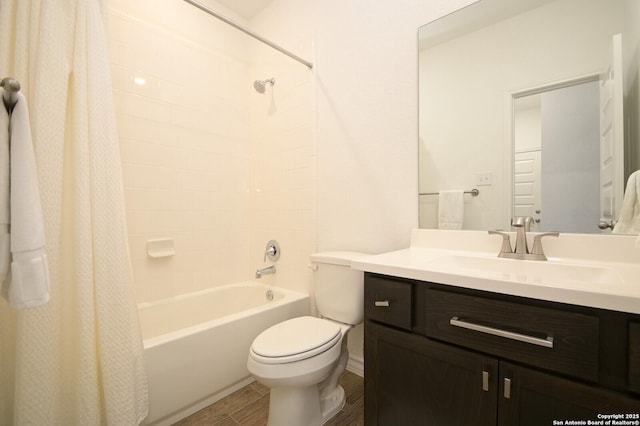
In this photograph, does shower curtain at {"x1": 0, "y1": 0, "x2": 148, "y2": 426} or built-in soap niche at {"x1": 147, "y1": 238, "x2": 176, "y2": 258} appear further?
built-in soap niche at {"x1": 147, "y1": 238, "x2": 176, "y2": 258}

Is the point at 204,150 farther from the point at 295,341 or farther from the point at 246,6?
the point at 295,341

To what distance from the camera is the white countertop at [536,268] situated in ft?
2.19

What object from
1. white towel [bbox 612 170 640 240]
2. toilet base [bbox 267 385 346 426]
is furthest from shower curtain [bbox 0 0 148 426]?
white towel [bbox 612 170 640 240]

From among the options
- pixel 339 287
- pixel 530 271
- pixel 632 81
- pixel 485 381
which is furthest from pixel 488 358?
pixel 632 81

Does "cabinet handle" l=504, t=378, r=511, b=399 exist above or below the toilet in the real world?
above

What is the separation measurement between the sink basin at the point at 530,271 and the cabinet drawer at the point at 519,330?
2.9 inches

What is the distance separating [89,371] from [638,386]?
5.07 ft

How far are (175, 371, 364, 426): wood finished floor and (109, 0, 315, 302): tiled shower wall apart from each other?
2.29 ft

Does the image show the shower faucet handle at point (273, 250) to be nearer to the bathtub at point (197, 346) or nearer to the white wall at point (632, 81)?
the bathtub at point (197, 346)

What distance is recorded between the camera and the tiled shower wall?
180 centimetres

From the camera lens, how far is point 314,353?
121cm

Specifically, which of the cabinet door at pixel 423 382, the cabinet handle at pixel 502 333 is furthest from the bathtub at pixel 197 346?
the cabinet handle at pixel 502 333

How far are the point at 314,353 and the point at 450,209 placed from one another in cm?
90

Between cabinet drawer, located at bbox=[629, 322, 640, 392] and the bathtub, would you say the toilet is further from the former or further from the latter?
cabinet drawer, located at bbox=[629, 322, 640, 392]
